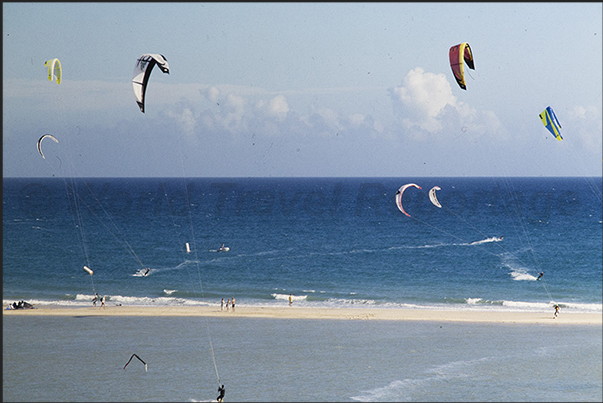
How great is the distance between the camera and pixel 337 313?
30797 millimetres

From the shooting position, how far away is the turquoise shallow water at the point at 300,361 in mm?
18250

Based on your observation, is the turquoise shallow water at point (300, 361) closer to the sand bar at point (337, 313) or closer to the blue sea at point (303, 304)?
the blue sea at point (303, 304)

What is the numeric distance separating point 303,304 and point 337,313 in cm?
454

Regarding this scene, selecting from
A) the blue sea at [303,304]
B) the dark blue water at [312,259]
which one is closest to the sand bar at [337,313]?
the blue sea at [303,304]

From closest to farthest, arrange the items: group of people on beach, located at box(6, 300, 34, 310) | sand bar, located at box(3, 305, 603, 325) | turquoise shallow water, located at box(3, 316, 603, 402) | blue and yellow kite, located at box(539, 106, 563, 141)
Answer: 1. turquoise shallow water, located at box(3, 316, 603, 402)
2. blue and yellow kite, located at box(539, 106, 563, 141)
3. sand bar, located at box(3, 305, 603, 325)
4. group of people on beach, located at box(6, 300, 34, 310)

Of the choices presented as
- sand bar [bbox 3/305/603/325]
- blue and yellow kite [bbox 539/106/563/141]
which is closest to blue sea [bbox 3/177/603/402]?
sand bar [bbox 3/305/603/325]

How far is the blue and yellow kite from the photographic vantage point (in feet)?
78.8

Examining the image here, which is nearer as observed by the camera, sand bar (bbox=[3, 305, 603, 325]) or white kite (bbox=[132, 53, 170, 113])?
white kite (bbox=[132, 53, 170, 113])

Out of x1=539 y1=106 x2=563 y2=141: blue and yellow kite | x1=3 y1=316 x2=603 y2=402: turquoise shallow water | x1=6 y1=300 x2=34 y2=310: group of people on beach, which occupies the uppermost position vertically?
x1=539 y1=106 x2=563 y2=141: blue and yellow kite

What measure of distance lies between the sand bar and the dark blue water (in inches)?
93.4

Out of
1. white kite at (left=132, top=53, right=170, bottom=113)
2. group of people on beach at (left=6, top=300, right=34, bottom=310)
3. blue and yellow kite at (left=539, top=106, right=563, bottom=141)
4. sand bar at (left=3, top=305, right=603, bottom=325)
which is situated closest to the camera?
white kite at (left=132, top=53, right=170, bottom=113)

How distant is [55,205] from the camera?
367 ft

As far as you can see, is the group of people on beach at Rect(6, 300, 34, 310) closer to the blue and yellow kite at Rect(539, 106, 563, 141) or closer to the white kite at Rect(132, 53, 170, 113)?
the white kite at Rect(132, 53, 170, 113)

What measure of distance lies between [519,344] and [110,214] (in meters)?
83.5
